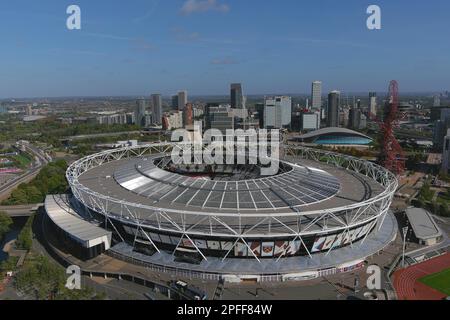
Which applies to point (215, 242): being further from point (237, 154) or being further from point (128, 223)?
point (237, 154)

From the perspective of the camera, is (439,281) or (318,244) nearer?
(439,281)

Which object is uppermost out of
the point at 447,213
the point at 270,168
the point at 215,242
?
the point at 270,168

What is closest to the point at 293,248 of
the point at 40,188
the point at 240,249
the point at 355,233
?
the point at 240,249

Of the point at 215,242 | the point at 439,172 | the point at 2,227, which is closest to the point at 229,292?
the point at 215,242

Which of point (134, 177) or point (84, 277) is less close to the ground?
point (134, 177)

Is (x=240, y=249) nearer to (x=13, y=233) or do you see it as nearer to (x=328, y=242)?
(x=328, y=242)

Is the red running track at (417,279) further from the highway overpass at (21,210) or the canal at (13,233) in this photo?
the highway overpass at (21,210)

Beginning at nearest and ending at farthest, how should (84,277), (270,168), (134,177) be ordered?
(84,277), (134,177), (270,168)

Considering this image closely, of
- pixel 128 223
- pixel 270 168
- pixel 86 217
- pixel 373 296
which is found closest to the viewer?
pixel 373 296
